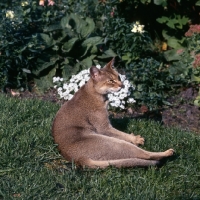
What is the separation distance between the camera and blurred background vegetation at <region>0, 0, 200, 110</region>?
780 centimetres

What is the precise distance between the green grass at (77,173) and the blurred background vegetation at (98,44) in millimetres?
1720

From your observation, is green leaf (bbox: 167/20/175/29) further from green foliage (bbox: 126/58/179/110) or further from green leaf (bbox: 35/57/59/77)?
green leaf (bbox: 35/57/59/77)

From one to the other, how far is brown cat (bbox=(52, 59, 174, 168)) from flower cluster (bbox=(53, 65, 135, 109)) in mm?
1515

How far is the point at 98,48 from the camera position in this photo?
27.7 feet

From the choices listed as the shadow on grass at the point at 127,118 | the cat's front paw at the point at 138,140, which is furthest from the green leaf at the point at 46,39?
the cat's front paw at the point at 138,140

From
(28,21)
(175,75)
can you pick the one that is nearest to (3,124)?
(28,21)

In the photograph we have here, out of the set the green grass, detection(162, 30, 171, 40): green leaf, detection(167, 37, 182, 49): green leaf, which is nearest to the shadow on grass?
the green grass

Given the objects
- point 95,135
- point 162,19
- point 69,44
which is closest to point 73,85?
point 69,44

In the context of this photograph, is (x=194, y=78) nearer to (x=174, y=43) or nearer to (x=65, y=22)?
(x=174, y=43)

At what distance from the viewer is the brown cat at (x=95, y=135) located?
5047 millimetres

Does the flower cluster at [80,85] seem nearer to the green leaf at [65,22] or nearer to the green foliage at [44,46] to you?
the green foliage at [44,46]

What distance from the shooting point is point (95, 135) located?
17.3 ft

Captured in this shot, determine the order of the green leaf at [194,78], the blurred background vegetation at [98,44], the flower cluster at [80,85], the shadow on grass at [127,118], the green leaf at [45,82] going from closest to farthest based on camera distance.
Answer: the shadow on grass at [127,118] < the flower cluster at [80,85] < the green leaf at [194,78] < the blurred background vegetation at [98,44] < the green leaf at [45,82]

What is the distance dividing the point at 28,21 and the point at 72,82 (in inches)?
49.5
